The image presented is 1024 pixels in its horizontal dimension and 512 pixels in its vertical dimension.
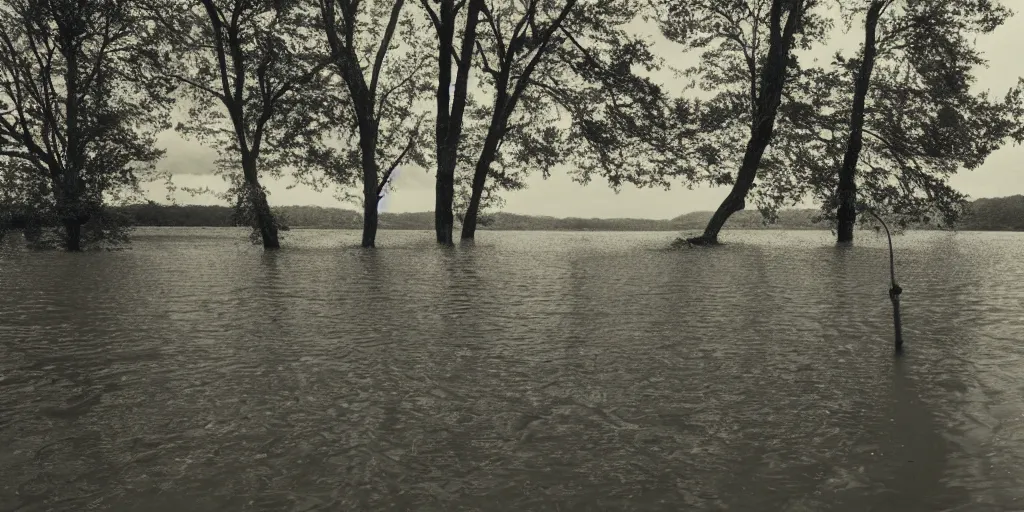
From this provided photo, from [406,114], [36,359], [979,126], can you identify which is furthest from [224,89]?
[979,126]

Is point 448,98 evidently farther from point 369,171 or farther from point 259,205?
point 259,205

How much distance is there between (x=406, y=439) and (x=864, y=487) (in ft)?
7.25

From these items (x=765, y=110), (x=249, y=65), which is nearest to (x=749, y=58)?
(x=765, y=110)

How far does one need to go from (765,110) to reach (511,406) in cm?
2855

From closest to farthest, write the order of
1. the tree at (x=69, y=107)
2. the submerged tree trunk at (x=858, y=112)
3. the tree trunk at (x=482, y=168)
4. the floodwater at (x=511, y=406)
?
the floodwater at (x=511, y=406)
the tree at (x=69, y=107)
the submerged tree trunk at (x=858, y=112)
the tree trunk at (x=482, y=168)

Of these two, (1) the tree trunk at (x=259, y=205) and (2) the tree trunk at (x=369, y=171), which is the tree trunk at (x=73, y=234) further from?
(2) the tree trunk at (x=369, y=171)

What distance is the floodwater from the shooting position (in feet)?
11.0

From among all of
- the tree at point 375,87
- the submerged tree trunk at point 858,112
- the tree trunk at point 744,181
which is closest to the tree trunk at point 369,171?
the tree at point 375,87

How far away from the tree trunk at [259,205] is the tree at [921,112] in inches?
900

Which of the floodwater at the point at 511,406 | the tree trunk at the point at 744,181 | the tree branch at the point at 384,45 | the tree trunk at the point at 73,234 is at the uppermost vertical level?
the tree branch at the point at 384,45

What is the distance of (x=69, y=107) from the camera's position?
27281 millimetres

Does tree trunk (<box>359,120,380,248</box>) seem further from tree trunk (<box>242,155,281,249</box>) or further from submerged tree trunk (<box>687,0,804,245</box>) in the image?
submerged tree trunk (<box>687,0,804,245</box>)

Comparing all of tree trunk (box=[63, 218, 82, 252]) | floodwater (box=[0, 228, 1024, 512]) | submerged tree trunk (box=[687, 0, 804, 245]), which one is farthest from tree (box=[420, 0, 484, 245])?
floodwater (box=[0, 228, 1024, 512])

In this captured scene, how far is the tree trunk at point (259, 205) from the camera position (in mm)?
27703
